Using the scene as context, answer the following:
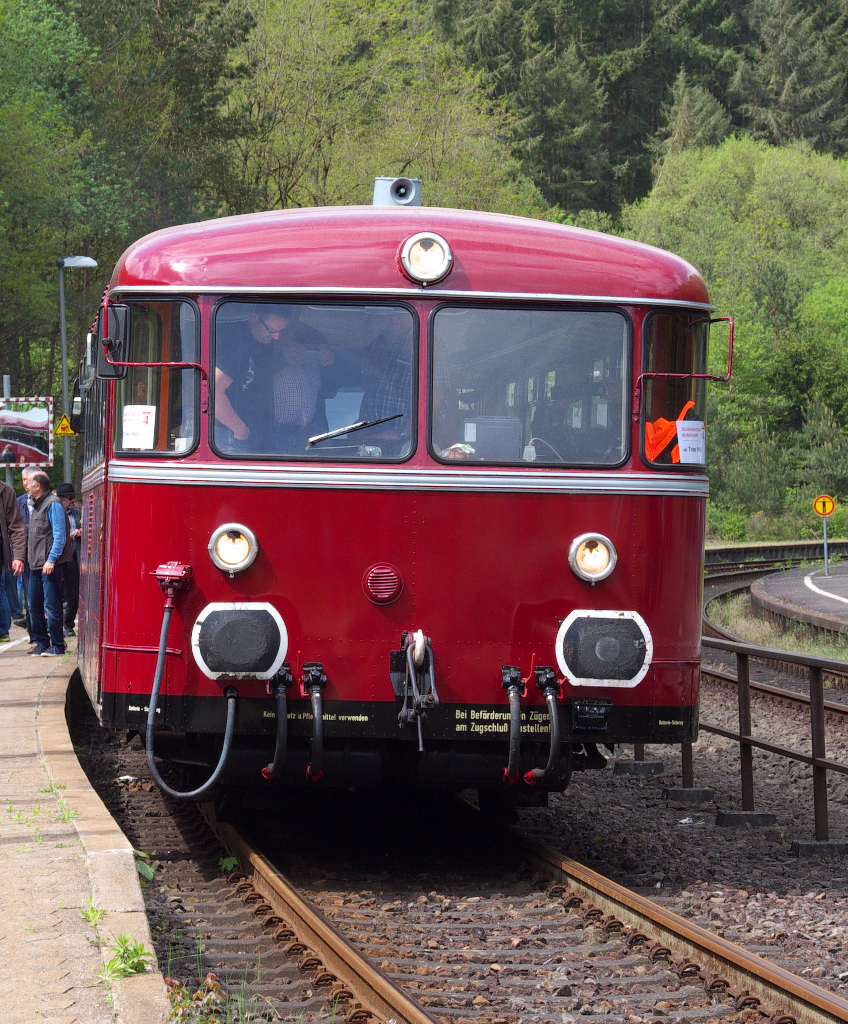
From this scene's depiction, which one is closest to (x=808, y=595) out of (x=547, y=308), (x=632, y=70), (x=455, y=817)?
(x=455, y=817)

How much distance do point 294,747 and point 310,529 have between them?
41.5 inches

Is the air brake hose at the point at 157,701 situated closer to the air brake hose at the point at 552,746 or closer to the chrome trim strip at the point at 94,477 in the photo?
the chrome trim strip at the point at 94,477

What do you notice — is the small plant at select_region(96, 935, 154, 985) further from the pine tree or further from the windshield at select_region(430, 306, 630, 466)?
the pine tree

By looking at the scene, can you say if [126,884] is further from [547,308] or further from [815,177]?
[815,177]

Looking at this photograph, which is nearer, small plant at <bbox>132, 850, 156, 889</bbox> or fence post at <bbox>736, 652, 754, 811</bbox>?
small plant at <bbox>132, 850, 156, 889</bbox>

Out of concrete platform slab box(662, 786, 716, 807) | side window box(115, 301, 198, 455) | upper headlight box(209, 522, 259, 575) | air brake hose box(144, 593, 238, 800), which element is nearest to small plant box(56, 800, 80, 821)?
air brake hose box(144, 593, 238, 800)

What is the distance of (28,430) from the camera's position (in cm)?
2398

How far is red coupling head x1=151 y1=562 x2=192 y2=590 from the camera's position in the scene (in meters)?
6.39

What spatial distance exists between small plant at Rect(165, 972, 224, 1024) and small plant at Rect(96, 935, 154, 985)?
129 mm

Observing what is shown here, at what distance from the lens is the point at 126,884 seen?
18.4ft

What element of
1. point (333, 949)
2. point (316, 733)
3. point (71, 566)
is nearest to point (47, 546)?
point (71, 566)

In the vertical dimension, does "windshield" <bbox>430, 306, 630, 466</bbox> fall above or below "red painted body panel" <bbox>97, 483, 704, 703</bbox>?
above

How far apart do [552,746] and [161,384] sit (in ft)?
8.19

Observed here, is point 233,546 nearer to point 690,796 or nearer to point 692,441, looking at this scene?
point 692,441
